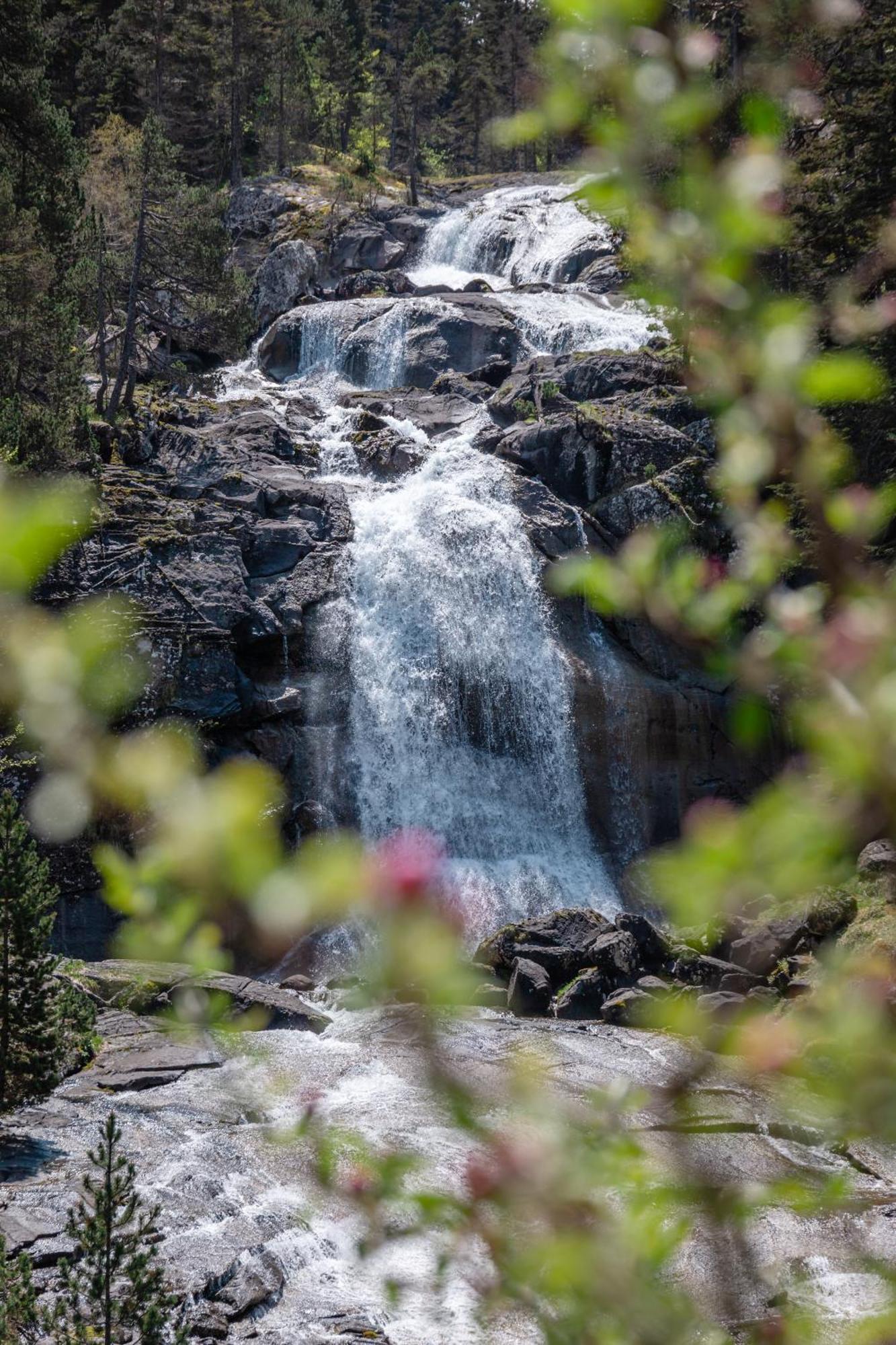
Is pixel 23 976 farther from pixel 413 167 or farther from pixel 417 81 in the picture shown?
pixel 417 81

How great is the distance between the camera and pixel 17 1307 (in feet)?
17.7

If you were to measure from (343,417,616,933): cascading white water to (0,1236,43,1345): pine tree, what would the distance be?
46.1 feet

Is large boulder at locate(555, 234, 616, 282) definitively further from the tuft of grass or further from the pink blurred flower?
the pink blurred flower

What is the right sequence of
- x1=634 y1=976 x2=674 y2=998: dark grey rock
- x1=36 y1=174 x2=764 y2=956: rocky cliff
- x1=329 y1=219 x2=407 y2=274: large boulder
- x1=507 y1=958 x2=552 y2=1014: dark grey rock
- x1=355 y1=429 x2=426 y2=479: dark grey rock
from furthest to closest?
x1=329 y1=219 x2=407 y2=274: large boulder
x1=355 y1=429 x2=426 y2=479: dark grey rock
x1=36 y1=174 x2=764 y2=956: rocky cliff
x1=507 y1=958 x2=552 y2=1014: dark grey rock
x1=634 y1=976 x2=674 y2=998: dark grey rock

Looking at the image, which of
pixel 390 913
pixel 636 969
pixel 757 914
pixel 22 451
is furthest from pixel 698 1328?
pixel 22 451

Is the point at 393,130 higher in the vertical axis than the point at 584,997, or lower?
higher

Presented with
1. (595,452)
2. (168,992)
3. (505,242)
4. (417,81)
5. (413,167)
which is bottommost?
(168,992)

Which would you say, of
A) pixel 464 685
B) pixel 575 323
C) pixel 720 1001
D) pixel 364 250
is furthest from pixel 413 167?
pixel 720 1001

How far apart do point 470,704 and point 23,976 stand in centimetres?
1438

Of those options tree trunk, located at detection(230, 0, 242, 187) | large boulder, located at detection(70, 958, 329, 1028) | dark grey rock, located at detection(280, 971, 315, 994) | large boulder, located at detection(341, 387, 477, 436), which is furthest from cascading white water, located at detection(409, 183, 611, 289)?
large boulder, located at detection(70, 958, 329, 1028)

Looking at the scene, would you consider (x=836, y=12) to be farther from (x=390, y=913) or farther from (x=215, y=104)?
(x=215, y=104)

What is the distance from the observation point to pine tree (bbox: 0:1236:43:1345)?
537 cm

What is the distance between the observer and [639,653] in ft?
80.1

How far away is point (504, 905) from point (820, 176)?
14.7m
